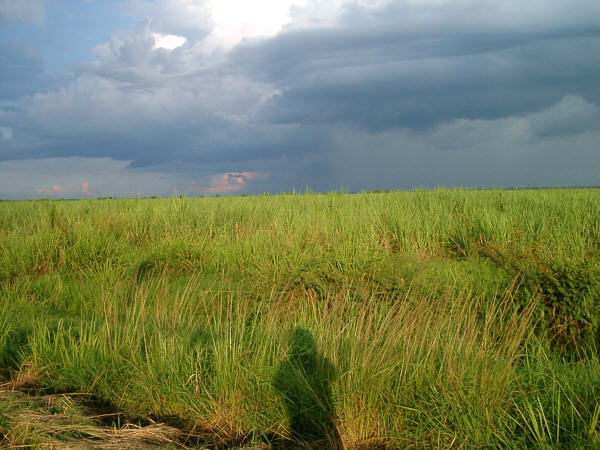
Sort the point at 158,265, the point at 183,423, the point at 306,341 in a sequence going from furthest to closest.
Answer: the point at 158,265 → the point at 306,341 → the point at 183,423

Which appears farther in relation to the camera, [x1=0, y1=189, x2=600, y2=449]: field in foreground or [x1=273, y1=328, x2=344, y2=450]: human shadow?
[x1=273, y1=328, x2=344, y2=450]: human shadow

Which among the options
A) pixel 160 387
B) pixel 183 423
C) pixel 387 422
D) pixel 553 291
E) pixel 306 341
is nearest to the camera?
pixel 387 422

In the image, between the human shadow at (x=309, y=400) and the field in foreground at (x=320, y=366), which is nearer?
the field in foreground at (x=320, y=366)

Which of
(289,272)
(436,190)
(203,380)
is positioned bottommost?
(203,380)

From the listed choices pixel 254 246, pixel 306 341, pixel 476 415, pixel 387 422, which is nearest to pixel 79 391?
pixel 306 341

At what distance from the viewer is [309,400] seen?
3023 millimetres

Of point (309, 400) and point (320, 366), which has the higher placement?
point (320, 366)

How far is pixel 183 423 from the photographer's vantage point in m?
3.10

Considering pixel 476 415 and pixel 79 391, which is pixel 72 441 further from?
pixel 476 415

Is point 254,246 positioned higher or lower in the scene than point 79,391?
higher

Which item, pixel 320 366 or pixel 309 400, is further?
pixel 320 366

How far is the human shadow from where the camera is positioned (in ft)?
9.41

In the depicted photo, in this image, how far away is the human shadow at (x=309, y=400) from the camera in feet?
9.41

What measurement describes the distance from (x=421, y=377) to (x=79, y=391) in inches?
105
